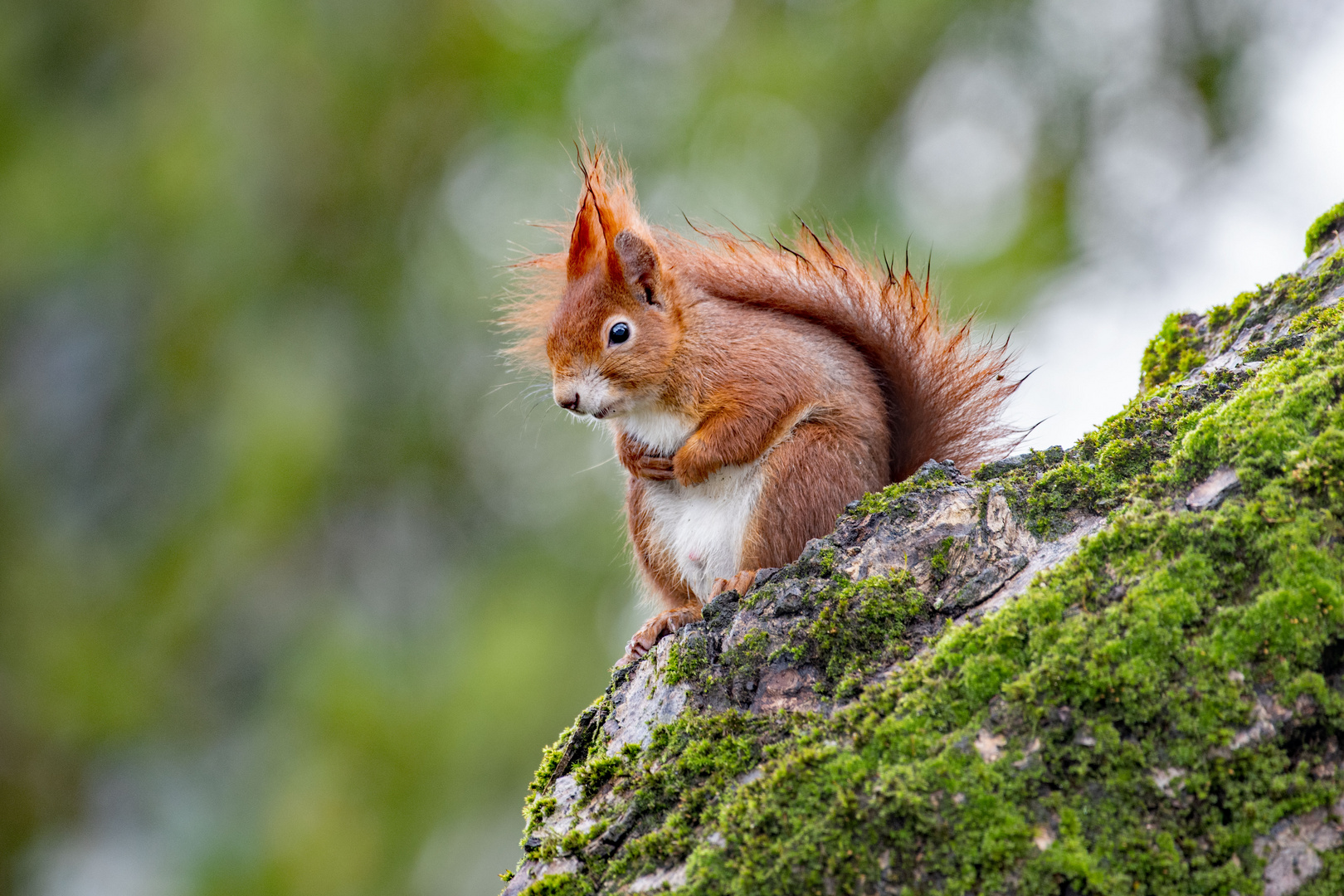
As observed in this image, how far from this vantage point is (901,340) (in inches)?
91.2

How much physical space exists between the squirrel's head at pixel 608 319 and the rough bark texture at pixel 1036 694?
927 millimetres

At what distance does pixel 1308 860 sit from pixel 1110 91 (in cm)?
436

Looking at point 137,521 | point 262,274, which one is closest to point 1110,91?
point 262,274

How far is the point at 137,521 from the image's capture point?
4801mm

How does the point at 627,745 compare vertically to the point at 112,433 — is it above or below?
below

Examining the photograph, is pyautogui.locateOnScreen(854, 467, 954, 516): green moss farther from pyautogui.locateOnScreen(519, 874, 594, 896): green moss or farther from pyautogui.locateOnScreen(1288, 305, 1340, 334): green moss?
pyautogui.locateOnScreen(519, 874, 594, 896): green moss

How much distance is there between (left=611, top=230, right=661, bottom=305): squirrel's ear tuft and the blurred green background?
183 centimetres

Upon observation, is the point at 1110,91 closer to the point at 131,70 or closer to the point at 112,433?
the point at 131,70

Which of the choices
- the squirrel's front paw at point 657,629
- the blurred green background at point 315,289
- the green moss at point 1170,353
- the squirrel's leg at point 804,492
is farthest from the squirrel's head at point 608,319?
the blurred green background at point 315,289

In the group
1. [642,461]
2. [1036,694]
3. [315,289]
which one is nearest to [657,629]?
[642,461]

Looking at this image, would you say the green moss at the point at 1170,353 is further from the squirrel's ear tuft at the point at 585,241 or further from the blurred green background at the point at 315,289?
the blurred green background at the point at 315,289

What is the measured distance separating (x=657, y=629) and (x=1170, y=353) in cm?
114

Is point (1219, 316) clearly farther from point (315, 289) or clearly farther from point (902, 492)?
point (315, 289)

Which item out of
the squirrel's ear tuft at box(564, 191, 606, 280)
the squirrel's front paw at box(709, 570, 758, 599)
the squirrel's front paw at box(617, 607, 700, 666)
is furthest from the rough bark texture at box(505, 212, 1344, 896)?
the squirrel's ear tuft at box(564, 191, 606, 280)
